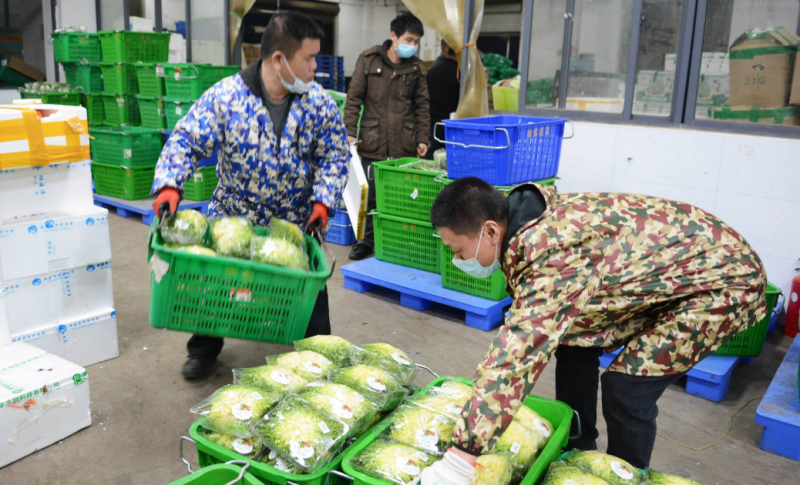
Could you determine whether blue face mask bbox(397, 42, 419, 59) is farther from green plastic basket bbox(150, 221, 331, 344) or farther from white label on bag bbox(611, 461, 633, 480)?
white label on bag bbox(611, 461, 633, 480)

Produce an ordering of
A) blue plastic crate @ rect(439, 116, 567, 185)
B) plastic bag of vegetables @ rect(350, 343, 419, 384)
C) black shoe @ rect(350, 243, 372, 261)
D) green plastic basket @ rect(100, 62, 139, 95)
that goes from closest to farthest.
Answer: plastic bag of vegetables @ rect(350, 343, 419, 384), blue plastic crate @ rect(439, 116, 567, 185), black shoe @ rect(350, 243, 372, 261), green plastic basket @ rect(100, 62, 139, 95)

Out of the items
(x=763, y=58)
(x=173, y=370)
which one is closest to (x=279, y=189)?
(x=173, y=370)

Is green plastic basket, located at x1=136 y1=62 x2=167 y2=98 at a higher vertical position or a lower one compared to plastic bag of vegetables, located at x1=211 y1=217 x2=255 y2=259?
higher

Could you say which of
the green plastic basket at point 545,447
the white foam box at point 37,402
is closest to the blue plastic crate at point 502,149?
the green plastic basket at point 545,447

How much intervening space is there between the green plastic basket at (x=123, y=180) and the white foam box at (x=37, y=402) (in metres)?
4.11

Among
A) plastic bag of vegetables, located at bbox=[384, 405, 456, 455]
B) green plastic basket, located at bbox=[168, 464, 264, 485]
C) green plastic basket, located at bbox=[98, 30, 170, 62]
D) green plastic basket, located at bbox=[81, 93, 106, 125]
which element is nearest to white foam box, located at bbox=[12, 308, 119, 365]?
green plastic basket, located at bbox=[168, 464, 264, 485]

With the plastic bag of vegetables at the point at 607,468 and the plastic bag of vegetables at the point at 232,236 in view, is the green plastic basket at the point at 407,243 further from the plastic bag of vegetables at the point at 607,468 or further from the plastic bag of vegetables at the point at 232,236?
the plastic bag of vegetables at the point at 607,468

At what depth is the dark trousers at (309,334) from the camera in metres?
3.14

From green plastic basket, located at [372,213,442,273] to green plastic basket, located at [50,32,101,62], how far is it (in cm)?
479

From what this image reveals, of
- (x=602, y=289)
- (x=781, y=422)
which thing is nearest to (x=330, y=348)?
(x=602, y=289)

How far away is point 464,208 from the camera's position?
5.98 feet

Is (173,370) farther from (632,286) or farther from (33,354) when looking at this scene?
(632,286)

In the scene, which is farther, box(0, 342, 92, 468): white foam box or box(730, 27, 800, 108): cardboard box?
box(730, 27, 800, 108): cardboard box

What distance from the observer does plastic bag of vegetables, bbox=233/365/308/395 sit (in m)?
2.13
